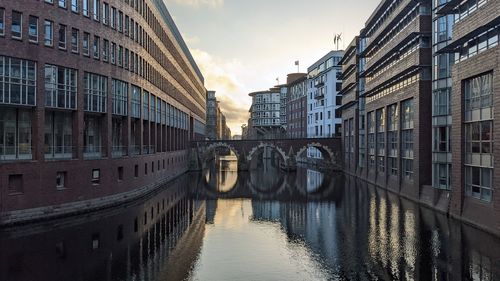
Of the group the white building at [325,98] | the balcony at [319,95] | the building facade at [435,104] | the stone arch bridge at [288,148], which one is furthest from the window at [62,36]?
the balcony at [319,95]

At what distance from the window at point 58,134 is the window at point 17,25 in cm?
702

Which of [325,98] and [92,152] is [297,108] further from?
[92,152]

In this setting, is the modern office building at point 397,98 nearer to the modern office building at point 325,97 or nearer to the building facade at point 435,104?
the building facade at point 435,104

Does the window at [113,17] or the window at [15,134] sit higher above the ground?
the window at [113,17]

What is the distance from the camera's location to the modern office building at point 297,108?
398ft

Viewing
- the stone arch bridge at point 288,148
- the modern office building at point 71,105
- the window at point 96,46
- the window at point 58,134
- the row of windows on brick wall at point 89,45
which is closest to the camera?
the modern office building at point 71,105

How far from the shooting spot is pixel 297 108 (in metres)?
127

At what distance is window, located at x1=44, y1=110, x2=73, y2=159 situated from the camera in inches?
1377

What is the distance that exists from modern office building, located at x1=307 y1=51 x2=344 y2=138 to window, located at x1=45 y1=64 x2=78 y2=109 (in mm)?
65221

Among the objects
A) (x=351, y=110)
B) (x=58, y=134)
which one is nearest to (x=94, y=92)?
(x=58, y=134)

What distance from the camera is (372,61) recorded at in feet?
201

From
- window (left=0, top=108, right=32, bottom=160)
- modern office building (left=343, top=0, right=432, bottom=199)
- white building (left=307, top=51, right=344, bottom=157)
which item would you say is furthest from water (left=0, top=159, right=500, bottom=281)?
white building (left=307, top=51, right=344, bottom=157)

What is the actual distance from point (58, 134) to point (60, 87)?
4543 mm

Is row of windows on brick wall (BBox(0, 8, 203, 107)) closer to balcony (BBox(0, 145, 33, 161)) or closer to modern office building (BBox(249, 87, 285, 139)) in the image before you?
balcony (BBox(0, 145, 33, 161))
